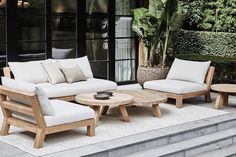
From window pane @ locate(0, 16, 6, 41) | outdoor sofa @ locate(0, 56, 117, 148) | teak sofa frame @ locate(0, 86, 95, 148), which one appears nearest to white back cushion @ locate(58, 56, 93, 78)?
outdoor sofa @ locate(0, 56, 117, 148)

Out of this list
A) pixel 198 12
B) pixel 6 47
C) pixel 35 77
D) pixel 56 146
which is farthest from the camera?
pixel 198 12

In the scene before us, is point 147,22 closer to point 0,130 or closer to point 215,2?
point 215,2

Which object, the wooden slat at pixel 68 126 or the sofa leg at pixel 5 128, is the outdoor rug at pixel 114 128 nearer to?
the sofa leg at pixel 5 128

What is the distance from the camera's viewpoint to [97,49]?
10094 mm

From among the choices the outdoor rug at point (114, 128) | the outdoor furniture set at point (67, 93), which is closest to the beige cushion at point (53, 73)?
the outdoor furniture set at point (67, 93)

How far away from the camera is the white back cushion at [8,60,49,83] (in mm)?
7598

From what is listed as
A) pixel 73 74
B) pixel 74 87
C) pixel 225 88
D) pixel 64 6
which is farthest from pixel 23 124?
pixel 64 6

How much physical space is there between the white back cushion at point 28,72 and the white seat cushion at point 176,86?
1938 mm

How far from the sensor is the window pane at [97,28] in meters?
9.88

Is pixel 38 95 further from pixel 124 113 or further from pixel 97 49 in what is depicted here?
pixel 97 49

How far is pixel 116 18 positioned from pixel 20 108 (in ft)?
16.8

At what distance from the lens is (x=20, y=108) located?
564 cm

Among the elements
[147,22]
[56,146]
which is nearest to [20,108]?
[56,146]

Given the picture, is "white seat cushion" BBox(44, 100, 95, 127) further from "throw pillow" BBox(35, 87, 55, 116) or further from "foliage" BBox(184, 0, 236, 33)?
"foliage" BBox(184, 0, 236, 33)
